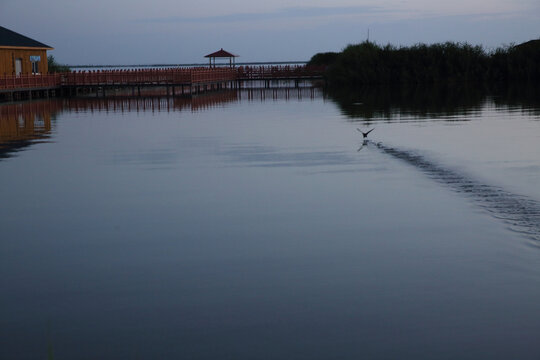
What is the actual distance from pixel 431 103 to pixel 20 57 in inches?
1089

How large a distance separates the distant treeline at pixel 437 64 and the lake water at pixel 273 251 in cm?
3940

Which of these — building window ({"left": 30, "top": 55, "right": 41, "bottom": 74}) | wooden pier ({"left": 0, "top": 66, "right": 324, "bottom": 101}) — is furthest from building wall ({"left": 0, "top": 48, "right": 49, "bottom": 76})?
wooden pier ({"left": 0, "top": 66, "right": 324, "bottom": 101})

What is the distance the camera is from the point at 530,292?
6.81m

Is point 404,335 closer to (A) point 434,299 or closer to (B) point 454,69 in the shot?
(A) point 434,299

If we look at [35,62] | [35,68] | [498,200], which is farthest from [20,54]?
[498,200]

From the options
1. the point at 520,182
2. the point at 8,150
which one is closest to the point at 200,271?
the point at 520,182

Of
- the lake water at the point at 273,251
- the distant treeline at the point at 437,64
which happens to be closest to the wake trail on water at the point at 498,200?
the lake water at the point at 273,251

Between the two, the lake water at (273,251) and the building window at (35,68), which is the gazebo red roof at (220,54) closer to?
the building window at (35,68)

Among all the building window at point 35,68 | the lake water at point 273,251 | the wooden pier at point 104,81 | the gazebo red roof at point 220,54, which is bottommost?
the lake water at point 273,251

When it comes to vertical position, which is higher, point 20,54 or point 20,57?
point 20,54

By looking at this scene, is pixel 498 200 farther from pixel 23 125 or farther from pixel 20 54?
pixel 20 54

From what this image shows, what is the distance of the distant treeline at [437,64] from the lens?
189 feet

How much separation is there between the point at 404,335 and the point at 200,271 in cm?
261

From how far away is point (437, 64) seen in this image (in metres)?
58.0
